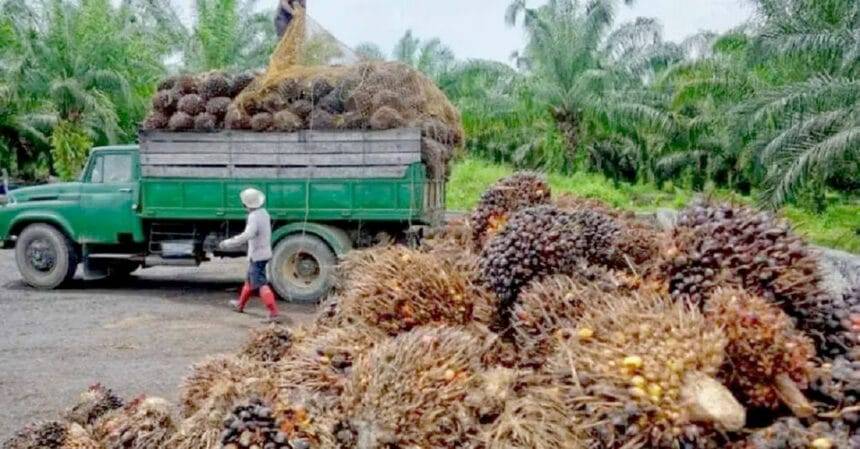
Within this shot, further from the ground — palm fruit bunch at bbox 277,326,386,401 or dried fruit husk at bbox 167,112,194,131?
dried fruit husk at bbox 167,112,194,131

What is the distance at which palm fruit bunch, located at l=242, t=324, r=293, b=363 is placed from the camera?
2.99 metres

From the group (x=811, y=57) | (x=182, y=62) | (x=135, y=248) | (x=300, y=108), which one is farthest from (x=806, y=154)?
(x=182, y=62)

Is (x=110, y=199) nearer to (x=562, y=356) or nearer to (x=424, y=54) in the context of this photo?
(x=562, y=356)

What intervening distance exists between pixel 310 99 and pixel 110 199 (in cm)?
313

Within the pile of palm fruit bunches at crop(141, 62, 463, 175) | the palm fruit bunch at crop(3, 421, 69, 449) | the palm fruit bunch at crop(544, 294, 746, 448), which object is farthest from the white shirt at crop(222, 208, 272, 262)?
the palm fruit bunch at crop(544, 294, 746, 448)

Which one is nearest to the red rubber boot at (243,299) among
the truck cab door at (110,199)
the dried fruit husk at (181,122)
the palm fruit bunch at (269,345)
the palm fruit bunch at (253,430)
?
the truck cab door at (110,199)

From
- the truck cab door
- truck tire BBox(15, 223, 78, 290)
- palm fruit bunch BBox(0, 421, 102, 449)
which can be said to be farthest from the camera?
truck tire BBox(15, 223, 78, 290)

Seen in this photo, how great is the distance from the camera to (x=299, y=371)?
2301mm

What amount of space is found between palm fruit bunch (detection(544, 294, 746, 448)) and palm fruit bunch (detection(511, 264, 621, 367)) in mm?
177

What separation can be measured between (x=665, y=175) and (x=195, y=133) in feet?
95.3

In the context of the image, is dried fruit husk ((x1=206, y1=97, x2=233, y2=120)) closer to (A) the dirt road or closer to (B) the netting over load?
(B) the netting over load

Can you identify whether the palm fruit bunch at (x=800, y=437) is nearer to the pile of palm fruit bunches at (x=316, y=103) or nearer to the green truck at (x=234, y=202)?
the green truck at (x=234, y=202)

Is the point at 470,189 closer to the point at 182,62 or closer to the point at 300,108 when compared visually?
the point at 182,62

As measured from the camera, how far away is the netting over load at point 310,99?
9.62 metres
